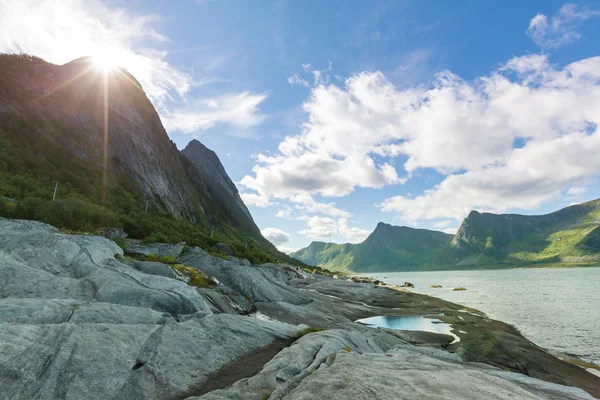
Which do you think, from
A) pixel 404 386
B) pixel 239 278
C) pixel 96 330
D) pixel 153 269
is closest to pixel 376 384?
pixel 404 386

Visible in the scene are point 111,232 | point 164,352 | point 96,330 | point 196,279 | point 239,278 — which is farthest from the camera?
point 111,232

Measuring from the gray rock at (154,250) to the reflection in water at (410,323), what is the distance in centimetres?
2700

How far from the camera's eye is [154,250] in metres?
37.9

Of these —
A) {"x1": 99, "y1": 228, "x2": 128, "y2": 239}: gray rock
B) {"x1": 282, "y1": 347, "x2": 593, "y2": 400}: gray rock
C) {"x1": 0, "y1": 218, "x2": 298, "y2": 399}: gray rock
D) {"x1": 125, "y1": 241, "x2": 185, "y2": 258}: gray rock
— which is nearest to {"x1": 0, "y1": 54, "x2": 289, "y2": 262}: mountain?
{"x1": 99, "y1": 228, "x2": 128, "y2": 239}: gray rock

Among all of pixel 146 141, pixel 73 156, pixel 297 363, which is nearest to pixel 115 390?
pixel 297 363

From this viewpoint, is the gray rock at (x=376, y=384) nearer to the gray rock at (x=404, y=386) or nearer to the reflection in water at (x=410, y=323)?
the gray rock at (x=404, y=386)

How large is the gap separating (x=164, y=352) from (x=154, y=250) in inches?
1155

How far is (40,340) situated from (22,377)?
1.44 metres

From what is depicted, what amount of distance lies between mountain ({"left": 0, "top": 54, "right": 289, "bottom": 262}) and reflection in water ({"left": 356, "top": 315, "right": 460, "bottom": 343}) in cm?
3482

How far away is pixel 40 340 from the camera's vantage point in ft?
31.4

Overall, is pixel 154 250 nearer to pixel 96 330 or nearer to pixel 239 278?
pixel 239 278

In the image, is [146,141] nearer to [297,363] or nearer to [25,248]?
[25,248]

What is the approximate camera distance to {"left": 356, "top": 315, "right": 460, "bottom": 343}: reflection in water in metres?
38.8

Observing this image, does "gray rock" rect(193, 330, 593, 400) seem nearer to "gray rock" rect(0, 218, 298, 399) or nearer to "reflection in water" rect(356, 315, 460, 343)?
"gray rock" rect(0, 218, 298, 399)
